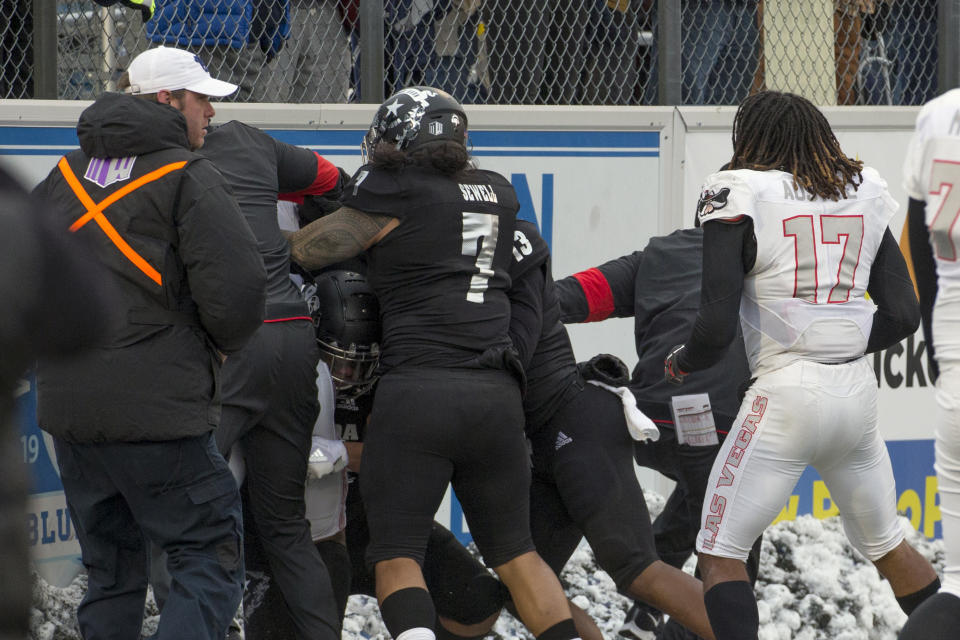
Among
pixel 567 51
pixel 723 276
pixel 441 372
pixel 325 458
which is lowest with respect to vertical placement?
Result: pixel 325 458

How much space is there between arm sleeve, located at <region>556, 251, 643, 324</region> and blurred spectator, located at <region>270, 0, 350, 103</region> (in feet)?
5.29

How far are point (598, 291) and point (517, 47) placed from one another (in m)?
1.81

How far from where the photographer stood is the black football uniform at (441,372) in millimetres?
A: 3967

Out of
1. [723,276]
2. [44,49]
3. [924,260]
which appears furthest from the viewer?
[44,49]

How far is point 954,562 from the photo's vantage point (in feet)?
11.0

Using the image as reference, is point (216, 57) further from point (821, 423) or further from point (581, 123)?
point (821, 423)

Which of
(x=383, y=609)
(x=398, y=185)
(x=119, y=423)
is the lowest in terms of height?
(x=383, y=609)

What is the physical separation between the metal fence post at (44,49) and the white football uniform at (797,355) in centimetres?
278

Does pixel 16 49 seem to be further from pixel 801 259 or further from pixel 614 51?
pixel 801 259

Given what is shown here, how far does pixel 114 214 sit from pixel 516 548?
59.3 inches

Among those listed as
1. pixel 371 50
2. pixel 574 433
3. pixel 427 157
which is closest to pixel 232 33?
pixel 371 50

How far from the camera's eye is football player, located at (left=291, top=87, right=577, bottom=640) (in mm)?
3965

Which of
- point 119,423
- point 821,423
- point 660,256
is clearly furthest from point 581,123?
point 119,423

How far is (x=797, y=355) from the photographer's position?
156 inches
